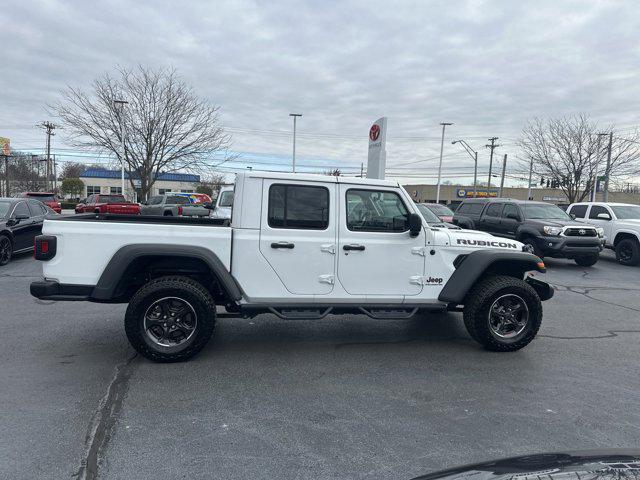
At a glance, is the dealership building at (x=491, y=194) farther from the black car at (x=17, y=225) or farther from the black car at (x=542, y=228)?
the black car at (x=17, y=225)

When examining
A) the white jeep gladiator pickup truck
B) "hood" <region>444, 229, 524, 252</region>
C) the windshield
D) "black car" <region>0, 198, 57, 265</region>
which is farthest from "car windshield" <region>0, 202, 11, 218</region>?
"hood" <region>444, 229, 524, 252</region>

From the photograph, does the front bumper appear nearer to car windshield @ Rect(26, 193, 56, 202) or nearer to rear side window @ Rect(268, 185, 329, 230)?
rear side window @ Rect(268, 185, 329, 230)

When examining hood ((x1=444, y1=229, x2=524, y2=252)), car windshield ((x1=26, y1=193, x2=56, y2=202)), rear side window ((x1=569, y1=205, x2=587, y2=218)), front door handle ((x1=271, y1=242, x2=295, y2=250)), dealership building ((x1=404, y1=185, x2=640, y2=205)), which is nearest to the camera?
front door handle ((x1=271, y1=242, x2=295, y2=250))

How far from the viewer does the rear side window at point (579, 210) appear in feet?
48.3

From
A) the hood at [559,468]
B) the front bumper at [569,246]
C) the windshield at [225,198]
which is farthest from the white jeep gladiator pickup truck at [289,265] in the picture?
the windshield at [225,198]

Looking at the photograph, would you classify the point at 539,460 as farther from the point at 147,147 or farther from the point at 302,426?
the point at 147,147

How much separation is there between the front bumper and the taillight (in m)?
11.2

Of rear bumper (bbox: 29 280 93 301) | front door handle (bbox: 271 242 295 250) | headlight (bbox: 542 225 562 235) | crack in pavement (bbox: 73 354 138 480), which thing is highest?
headlight (bbox: 542 225 562 235)

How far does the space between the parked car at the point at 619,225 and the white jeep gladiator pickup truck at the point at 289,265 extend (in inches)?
404

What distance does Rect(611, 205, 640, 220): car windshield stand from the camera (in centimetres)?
1388

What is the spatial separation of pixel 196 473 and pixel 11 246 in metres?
10.0

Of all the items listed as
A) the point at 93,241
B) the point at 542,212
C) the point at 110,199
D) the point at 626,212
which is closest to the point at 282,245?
the point at 93,241

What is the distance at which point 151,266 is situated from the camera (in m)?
4.62

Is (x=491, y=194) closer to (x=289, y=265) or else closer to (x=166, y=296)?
(x=289, y=265)
